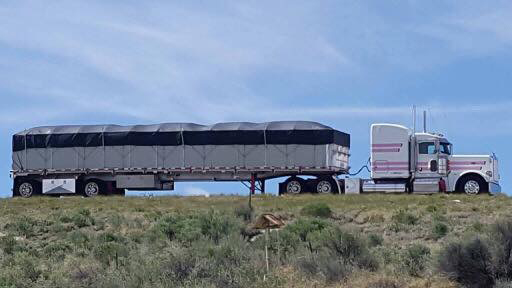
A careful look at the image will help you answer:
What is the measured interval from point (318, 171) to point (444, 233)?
15847 millimetres

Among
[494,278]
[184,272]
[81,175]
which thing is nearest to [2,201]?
[81,175]

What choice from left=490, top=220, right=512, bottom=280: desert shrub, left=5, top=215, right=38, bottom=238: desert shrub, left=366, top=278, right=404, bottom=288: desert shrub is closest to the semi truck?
left=5, top=215, right=38, bottom=238: desert shrub

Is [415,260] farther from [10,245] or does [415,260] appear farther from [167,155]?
[167,155]

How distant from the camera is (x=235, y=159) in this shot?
48312mm

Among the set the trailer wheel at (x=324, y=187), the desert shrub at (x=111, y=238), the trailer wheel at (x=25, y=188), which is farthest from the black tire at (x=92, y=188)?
the desert shrub at (x=111, y=238)

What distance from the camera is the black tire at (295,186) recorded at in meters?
46.9

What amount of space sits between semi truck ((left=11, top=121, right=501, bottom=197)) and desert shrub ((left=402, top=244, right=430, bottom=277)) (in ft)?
65.2

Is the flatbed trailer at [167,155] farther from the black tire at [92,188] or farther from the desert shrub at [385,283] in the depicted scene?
the desert shrub at [385,283]

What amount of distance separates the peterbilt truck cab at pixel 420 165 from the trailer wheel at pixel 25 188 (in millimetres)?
16180

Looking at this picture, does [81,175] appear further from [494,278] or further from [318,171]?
[494,278]

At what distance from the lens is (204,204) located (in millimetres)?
41781

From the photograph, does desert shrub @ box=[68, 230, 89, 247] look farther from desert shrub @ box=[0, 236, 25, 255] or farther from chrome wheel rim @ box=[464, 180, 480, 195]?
chrome wheel rim @ box=[464, 180, 480, 195]

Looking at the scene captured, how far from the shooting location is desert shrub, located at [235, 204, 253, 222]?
36.2 metres

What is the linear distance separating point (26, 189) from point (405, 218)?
22.2 m
